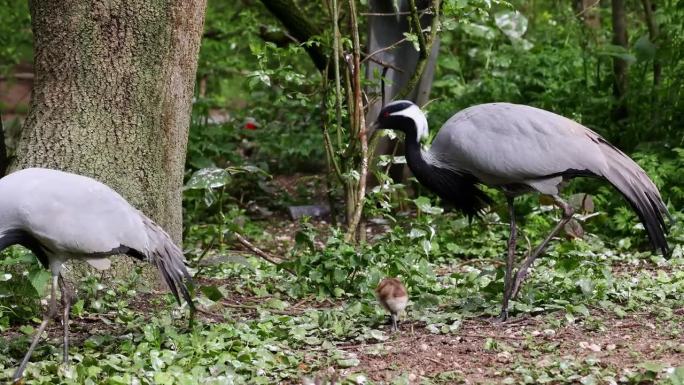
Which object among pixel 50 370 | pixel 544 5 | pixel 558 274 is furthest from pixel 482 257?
pixel 544 5

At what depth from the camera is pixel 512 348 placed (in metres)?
5.30

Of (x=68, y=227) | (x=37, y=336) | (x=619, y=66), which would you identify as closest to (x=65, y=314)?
(x=37, y=336)

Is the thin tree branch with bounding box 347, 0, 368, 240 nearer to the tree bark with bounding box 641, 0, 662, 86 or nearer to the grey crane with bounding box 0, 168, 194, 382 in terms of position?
the grey crane with bounding box 0, 168, 194, 382

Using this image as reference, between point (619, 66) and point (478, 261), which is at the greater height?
point (619, 66)

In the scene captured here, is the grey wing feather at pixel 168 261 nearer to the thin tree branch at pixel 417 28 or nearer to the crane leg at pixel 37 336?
the crane leg at pixel 37 336

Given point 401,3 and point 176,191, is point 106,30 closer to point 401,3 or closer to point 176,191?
point 176,191

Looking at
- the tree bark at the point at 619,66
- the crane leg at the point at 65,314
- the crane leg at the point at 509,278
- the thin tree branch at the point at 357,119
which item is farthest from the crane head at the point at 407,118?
the tree bark at the point at 619,66

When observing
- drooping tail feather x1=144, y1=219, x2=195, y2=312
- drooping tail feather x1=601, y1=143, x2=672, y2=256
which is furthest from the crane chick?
drooping tail feather x1=601, y1=143, x2=672, y2=256

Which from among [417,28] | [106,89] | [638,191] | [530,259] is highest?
[417,28]

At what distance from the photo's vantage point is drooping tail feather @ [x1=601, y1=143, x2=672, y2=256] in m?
6.13

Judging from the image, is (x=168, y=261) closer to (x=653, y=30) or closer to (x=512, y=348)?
(x=512, y=348)

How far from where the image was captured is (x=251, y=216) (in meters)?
9.80

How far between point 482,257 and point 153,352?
3678 mm

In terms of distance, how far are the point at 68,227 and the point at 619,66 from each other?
667cm
